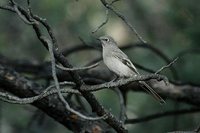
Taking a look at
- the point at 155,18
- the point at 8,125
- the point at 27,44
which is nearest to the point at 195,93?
the point at 8,125

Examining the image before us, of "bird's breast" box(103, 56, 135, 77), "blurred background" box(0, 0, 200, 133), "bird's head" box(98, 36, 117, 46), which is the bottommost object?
"bird's breast" box(103, 56, 135, 77)

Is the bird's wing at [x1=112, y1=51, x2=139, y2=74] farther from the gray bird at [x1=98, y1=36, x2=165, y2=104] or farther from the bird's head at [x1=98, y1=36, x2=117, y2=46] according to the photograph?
the bird's head at [x1=98, y1=36, x2=117, y2=46]

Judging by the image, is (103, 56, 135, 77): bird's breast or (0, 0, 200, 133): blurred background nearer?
(103, 56, 135, 77): bird's breast

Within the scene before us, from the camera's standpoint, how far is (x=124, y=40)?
41.4 feet

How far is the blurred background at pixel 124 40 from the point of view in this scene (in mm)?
8375

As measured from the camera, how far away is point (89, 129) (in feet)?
19.3

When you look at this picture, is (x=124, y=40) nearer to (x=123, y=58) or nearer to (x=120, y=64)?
(x=123, y=58)

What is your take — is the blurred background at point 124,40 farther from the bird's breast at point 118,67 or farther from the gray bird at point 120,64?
the bird's breast at point 118,67

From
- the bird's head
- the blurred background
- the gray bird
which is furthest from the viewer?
the blurred background

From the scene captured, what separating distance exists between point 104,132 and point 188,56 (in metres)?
2.80

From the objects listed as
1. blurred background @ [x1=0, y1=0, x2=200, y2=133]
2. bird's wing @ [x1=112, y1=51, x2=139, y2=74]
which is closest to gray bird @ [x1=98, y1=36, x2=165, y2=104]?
bird's wing @ [x1=112, y1=51, x2=139, y2=74]

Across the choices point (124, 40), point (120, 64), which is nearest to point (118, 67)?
point (120, 64)

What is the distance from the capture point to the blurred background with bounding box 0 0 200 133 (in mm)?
8375

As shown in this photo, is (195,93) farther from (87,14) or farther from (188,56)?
(87,14)
